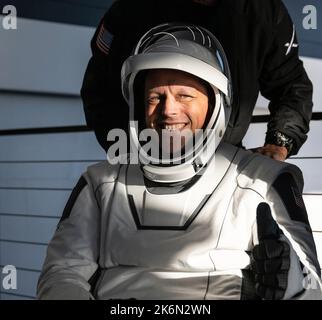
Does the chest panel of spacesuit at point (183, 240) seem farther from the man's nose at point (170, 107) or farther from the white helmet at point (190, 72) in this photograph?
the man's nose at point (170, 107)

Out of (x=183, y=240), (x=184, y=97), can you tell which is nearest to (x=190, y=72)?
(x=184, y=97)

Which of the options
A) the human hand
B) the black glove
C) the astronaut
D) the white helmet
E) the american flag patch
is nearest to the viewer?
the black glove

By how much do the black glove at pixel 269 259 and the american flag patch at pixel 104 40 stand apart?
0.80 m

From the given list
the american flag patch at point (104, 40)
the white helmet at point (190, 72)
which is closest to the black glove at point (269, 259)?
the white helmet at point (190, 72)

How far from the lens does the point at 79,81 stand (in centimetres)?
243

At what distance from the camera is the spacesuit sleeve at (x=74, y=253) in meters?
1.84

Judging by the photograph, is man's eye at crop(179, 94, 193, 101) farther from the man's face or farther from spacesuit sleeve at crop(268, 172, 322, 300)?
spacesuit sleeve at crop(268, 172, 322, 300)

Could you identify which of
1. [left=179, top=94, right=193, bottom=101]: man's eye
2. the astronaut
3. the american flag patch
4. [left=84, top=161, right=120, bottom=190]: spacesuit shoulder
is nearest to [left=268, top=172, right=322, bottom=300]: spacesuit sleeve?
the astronaut

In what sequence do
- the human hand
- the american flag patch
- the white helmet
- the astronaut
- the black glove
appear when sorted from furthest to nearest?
the american flag patch
the human hand
the white helmet
the astronaut
the black glove

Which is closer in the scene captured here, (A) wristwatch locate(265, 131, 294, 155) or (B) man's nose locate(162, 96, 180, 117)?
(B) man's nose locate(162, 96, 180, 117)

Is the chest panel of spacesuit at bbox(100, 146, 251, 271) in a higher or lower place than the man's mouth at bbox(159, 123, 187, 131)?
lower

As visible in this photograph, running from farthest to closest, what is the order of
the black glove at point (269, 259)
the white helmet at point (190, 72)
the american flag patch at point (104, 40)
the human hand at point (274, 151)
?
the american flag patch at point (104, 40) < the human hand at point (274, 151) < the white helmet at point (190, 72) < the black glove at point (269, 259)

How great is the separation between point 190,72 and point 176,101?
9 centimetres

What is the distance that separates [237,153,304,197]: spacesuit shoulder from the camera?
1.80 m
